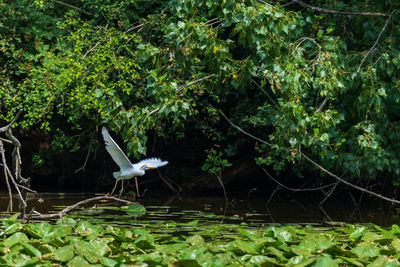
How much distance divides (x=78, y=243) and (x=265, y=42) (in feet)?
11.2

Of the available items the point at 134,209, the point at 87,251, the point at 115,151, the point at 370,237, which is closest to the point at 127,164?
the point at 115,151

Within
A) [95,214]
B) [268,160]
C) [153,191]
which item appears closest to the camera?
[95,214]

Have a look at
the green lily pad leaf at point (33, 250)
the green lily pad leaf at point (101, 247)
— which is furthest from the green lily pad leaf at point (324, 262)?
the green lily pad leaf at point (33, 250)

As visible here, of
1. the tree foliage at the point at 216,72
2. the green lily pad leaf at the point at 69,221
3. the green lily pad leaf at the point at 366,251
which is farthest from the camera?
the tree foliage at the point at 216,72

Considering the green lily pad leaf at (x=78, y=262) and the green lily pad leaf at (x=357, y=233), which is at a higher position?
the green lily pad leaf at (x=78, y=262)

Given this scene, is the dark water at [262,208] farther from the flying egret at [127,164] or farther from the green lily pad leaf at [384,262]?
the green lily pad leaf at [384,262]

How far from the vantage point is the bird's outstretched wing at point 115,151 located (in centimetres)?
874

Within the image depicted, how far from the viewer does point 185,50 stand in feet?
25.4

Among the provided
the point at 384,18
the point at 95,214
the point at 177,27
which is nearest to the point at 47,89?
the point at 95,214

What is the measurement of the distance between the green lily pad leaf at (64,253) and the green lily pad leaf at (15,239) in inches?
17.9

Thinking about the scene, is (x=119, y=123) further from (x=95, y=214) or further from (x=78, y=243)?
(x=78, y=243)

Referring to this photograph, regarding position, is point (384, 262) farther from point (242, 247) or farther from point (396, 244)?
point (242, 247)

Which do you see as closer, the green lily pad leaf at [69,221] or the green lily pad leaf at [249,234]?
the green lily pad leaf at [249,234]

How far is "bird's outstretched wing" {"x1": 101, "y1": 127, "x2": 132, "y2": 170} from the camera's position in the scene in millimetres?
8742
